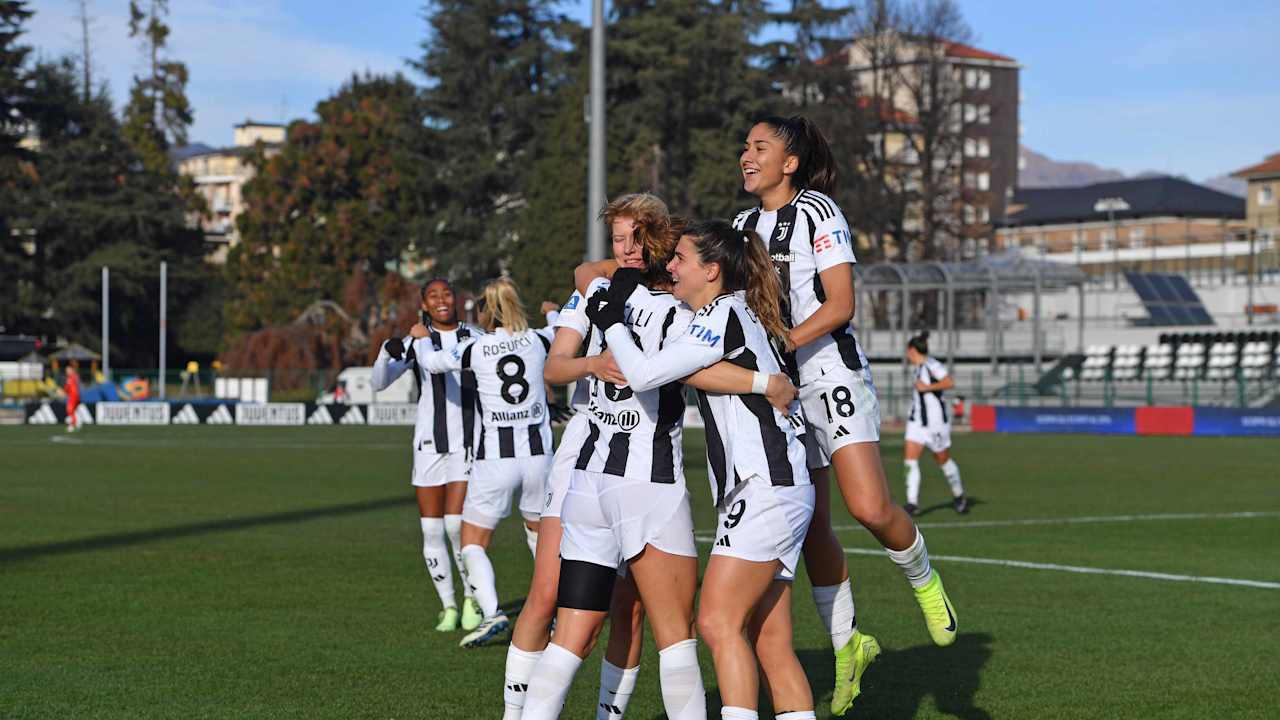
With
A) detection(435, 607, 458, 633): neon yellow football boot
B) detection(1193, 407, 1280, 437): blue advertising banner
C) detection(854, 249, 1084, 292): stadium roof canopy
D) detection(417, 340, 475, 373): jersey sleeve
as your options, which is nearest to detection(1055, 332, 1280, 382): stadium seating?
detection(854, 249, 1084, 292): stadium roof canopy

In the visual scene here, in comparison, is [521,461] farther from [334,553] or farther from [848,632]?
[334,553]

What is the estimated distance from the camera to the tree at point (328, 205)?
250ft

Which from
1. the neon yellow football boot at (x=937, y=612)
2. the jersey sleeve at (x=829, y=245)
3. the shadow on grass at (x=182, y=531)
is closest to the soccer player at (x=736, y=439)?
the jersey sleeve at (x=829, y=245)

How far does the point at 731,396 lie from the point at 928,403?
14.3 metres

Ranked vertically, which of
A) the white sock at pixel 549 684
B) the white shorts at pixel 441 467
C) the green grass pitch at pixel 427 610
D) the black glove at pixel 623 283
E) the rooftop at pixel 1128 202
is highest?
the rooftop at pixel 1128 202

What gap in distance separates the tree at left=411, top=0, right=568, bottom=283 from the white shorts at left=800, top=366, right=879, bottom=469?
67.6 metres

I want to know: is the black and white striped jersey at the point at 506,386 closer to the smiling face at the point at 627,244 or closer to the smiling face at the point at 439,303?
the smiling face at the point at 439,303

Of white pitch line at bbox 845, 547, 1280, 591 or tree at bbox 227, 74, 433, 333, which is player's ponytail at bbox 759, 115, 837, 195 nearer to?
white pitch line at bbox 845, 547, 1280, 591

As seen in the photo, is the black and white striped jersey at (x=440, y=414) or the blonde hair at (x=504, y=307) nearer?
the blonde hair at (x=504, y=307)

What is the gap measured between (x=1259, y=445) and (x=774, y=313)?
3332cm

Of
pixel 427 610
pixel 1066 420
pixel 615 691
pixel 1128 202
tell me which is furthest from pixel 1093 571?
pixel 1128 202

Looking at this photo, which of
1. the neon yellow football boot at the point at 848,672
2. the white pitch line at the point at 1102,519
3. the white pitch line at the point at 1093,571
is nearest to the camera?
the neon yellow football boot at the point at 848,672

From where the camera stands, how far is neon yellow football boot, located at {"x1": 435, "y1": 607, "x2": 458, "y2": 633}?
10.0m

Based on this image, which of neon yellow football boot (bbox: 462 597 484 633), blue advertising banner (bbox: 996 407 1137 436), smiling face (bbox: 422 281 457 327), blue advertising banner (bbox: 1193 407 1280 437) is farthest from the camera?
blue advertising banner (bbox: 996 407 1137 436)
